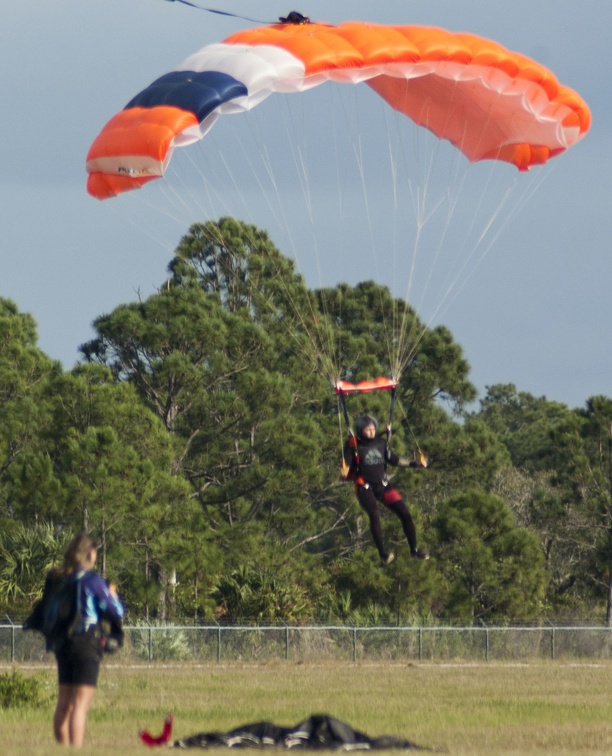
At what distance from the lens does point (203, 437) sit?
35.7m

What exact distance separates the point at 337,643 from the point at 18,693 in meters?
12.6

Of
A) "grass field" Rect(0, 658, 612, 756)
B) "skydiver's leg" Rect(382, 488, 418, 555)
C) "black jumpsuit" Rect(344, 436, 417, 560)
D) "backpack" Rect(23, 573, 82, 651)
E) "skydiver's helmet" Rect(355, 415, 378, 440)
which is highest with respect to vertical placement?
"skydiver's helmet" Rect(355, 415, 378, 440)

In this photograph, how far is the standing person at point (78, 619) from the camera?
9094 mm

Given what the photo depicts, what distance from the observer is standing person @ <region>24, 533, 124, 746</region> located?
909 centimetres

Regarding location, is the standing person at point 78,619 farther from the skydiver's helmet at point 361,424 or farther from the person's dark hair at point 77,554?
the skydiver's helmet at point 361,424

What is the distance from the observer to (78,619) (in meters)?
9.07

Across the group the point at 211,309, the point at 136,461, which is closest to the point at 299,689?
the point at 136,461

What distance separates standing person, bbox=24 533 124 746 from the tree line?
17852mm

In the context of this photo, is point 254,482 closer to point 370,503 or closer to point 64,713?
point 370,503

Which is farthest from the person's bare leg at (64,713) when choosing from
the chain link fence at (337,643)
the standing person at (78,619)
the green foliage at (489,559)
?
the green foliage at (489,559)

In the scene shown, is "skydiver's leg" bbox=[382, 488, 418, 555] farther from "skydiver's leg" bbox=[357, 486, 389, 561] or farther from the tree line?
the tree line

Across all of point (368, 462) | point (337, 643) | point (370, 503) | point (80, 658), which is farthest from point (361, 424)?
point (337, 643)

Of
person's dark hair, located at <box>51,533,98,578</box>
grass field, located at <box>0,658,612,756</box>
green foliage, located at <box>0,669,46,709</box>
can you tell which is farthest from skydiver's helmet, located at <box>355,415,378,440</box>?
person's dark hair, located at <box>51,533,98,578</box>

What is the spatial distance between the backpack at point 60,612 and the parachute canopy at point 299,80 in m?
6.43
